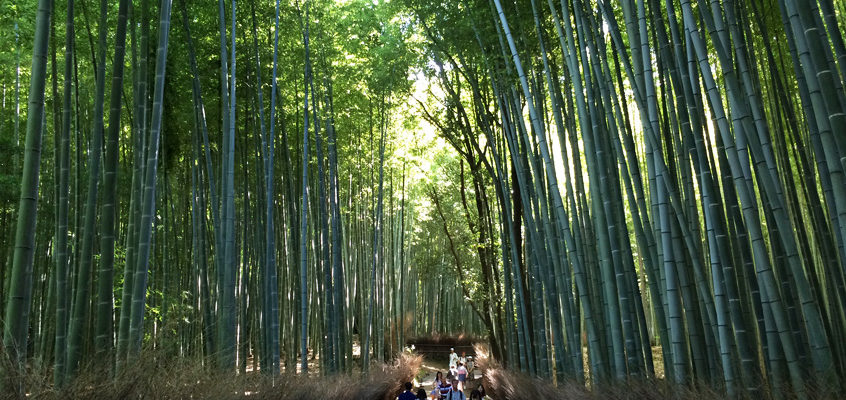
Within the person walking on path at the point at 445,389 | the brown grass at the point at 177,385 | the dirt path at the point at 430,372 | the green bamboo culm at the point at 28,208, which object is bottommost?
the dirt path at the point at 430,372

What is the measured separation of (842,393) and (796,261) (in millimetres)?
545

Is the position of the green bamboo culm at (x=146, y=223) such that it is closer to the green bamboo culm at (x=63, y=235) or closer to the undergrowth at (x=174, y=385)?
the undergrowth at (x=174, y=385)

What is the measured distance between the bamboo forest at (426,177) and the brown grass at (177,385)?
0.02 m

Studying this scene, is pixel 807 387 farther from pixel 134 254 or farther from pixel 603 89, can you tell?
pixel 134 254

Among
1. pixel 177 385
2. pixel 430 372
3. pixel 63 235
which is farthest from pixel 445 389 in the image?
pixel 430 372

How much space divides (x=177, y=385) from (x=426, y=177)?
8.64 meters

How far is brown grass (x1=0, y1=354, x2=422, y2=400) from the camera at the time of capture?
2.26m

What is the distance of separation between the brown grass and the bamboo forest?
0.02 m

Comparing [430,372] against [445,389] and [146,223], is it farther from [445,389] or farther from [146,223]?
[146,223]

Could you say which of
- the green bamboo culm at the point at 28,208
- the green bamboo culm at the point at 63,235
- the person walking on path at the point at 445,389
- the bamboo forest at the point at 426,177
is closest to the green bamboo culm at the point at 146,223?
the bamboo forest at the point at 426,177

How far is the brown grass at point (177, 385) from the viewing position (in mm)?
2263

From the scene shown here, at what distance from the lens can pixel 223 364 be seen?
13.4ft

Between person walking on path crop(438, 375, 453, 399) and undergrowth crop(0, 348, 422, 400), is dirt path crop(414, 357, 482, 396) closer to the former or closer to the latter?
person walking on path crop(438, 375, 453, 399)

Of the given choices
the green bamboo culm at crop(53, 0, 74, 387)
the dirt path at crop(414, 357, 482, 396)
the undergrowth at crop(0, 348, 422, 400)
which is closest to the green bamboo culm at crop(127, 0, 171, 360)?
the undergrowth at crop(0, 348, 422, 400)
